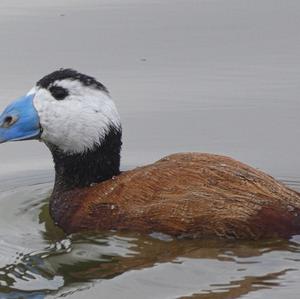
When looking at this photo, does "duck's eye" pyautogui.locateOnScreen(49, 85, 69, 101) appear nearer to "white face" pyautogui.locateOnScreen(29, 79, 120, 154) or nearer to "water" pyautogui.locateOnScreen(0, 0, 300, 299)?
"white face" pyautogui.locateOnScreen(29, 79, 120, 154)

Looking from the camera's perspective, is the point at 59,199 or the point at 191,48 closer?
the point at 59,199

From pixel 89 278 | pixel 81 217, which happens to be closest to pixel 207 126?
pixel 81 217

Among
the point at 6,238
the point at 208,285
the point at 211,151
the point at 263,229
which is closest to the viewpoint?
the point at 208,285

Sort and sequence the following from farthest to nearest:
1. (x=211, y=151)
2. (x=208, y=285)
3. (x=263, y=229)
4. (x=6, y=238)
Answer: (x=211, y=151) < (x=6, y=238) < (x=263, y=229) < (x=208, y=285)

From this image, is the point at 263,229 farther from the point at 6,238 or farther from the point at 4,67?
the point at 4,67

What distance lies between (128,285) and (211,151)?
2.94 m

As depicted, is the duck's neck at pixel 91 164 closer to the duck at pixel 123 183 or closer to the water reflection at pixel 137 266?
the duck at pixel 123 183

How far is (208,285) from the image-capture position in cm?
854

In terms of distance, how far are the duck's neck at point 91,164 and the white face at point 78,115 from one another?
0.18 ft

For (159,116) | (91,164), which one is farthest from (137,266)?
(159,116)

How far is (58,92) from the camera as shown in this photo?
1015cm

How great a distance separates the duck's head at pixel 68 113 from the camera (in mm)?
10086

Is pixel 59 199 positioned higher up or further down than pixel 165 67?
further down

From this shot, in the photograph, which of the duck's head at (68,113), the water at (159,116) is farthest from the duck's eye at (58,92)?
the water at (159,116)
